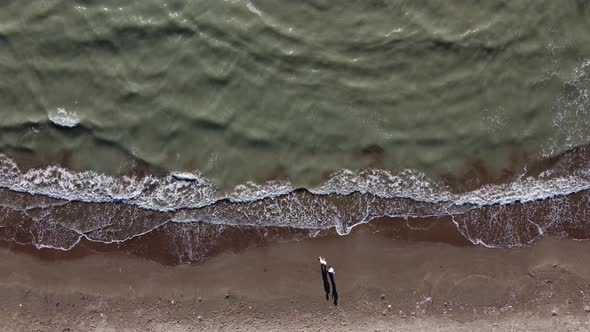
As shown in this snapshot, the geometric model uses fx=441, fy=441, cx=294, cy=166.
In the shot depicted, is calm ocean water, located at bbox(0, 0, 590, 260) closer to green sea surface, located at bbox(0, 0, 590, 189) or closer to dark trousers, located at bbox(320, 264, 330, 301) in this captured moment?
green sea surface, located at bbox(0, 0, 590, 189)

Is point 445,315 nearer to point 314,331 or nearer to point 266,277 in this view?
point 314,331

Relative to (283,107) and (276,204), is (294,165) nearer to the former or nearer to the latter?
(276,204)

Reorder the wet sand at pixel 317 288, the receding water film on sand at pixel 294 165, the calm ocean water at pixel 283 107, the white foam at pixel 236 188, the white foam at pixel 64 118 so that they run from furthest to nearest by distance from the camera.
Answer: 1. the white foam at pixel 64 118
2. the calm ocean water at pixel 283 107
3. the white foam at pixel 236 188
4. the receding water film on sand at pixel 294 165
5. the wet sand at pixel 317 288

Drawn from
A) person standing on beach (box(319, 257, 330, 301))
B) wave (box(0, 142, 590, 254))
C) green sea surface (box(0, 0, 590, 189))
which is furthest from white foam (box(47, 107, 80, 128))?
person standing on beach (box(319, 257, 330, 301))

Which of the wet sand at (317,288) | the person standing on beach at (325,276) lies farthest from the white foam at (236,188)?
the person standing on beach at (325,276)

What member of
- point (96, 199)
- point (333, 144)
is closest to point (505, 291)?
point (333, 144)

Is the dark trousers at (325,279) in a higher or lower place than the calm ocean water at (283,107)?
lower

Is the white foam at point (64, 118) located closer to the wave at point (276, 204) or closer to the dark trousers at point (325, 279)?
the wave at point (276, 204)
